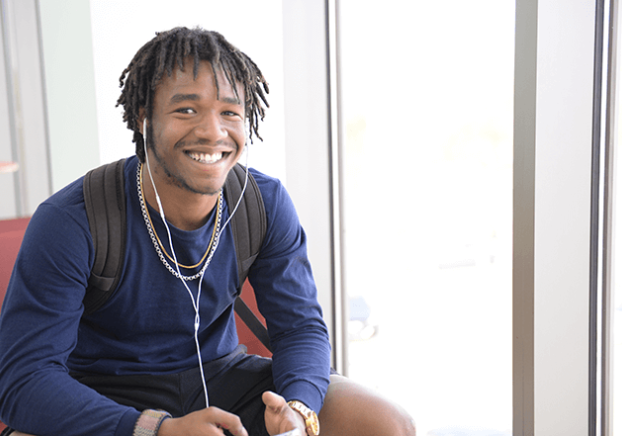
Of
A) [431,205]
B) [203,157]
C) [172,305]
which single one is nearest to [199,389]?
[172,305]

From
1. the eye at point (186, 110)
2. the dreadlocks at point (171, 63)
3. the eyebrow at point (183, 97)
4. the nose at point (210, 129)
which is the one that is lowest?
the nose at point (210, 129)

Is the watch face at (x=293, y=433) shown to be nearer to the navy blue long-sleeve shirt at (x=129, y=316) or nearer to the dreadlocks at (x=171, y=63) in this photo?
the navy blue long-sleeve shirt at (x=129, y=316)

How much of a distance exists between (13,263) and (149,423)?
621mm

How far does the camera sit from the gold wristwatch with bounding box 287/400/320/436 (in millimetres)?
997

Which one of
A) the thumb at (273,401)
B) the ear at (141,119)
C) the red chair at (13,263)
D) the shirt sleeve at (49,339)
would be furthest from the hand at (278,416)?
the ear at (141,119)

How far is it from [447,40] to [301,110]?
22.0 inches

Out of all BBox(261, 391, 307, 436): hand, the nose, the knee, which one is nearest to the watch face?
BBox(261, 391, 307, 436): hand

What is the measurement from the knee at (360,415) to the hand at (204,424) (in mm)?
226

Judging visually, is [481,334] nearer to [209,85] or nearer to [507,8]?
[507,8]

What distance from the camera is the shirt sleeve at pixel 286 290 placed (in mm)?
1144

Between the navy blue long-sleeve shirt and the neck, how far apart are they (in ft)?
0.07

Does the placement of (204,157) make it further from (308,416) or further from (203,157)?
(308,416)

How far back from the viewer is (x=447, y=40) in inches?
62.1

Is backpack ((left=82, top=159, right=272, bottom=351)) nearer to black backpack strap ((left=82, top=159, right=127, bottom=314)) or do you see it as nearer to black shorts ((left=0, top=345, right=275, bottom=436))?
black backpack strap ((left=82, top=159, right=127, bottom=314))
